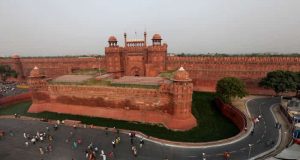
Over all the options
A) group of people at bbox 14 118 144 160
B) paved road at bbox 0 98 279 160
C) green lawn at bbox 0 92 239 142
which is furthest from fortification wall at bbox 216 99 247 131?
group of people at bbox 14 118 144 160

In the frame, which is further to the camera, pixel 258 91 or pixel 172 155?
pixel 258 91

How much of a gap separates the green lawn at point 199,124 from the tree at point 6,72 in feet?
69.6

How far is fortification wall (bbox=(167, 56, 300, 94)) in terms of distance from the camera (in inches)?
1224

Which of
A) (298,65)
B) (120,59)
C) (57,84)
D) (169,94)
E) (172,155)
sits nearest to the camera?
(172,155)

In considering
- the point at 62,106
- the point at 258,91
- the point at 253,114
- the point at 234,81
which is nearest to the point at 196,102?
the point at 234,81

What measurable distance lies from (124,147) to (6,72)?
4503 centimetres

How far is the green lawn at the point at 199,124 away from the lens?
65.2 ft

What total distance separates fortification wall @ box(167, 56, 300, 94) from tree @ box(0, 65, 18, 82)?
1542 inches

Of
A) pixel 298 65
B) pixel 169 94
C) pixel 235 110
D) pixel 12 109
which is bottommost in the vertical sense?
pixel 12 109

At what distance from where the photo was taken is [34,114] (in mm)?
28031

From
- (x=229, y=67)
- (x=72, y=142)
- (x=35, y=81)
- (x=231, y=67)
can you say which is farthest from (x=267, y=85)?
(x=35, y=81)

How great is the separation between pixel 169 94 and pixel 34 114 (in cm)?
1953

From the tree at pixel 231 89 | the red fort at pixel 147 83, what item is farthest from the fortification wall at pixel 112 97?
the tree at pixel 231 89

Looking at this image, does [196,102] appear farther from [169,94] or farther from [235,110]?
[169,94]
